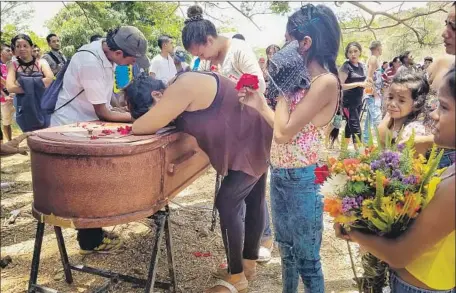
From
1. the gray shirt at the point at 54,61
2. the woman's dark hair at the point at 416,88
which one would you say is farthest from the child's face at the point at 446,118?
the gray shirt at the point at 54,61

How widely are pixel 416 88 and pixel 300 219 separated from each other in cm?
106

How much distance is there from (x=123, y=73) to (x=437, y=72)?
3043 mm

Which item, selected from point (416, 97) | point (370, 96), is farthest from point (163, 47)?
point (416, 97)

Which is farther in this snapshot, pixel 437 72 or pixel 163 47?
pixel 163 47

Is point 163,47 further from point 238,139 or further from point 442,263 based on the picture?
point 442,263

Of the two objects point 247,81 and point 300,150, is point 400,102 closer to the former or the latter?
point 300,150

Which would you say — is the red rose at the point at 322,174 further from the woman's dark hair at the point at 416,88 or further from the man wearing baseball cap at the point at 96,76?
the man wearing baseball cap at the point at 96,76

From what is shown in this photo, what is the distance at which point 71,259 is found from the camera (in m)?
3.16

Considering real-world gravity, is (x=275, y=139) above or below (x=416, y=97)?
below

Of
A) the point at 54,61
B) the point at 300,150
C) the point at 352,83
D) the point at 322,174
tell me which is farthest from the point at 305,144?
the point at 54,61

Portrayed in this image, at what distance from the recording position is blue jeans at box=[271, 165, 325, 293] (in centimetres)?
191

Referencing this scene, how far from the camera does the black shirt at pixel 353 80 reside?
19.8ft

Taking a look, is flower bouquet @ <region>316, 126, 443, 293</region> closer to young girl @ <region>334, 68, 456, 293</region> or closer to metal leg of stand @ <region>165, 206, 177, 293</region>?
young girl @ <region>334, 68, 456, 293</region>

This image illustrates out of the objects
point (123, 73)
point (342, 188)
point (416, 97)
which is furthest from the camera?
point (123, 73)
